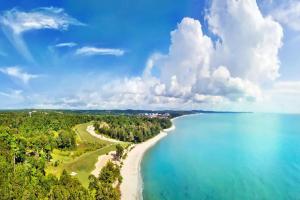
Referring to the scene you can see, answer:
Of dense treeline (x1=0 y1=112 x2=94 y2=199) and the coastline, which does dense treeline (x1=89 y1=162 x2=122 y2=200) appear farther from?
dense treeline (x1=0 y1=112 x2=94 y2=199)

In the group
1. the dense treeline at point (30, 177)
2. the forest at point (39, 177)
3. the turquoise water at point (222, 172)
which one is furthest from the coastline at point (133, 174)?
the dense treeline at point (30, 177)

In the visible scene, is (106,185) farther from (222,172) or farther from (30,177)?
(222,172)

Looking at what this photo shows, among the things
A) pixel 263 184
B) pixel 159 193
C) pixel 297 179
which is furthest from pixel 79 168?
pixel 297 179

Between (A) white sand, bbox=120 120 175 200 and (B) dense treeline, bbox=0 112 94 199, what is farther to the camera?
(A) white sand, bbox=120 120 175 200

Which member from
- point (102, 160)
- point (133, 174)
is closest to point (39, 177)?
point (133, 174)

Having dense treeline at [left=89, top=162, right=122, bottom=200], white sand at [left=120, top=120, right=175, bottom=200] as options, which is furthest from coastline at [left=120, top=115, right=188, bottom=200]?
dense treeline at [left=89, top=162, right=122, bottom=200]
